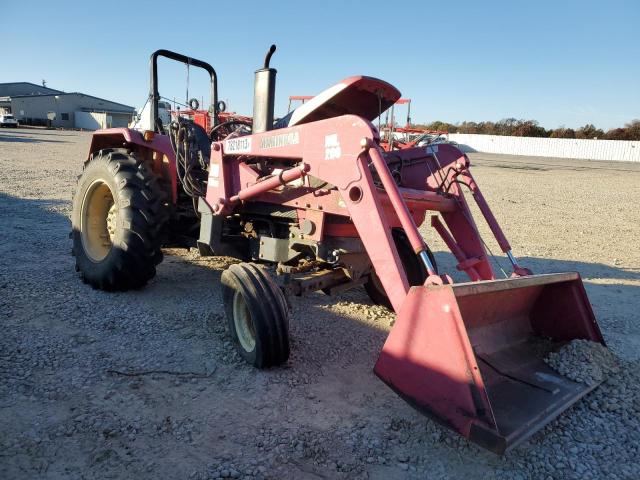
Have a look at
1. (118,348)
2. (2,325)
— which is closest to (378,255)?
(118,348)

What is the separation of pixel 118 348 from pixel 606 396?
3247 mm

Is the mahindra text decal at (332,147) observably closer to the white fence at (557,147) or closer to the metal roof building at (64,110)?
the white fence at (557,147)

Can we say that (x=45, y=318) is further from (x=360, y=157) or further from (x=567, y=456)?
(x=567, y=456)

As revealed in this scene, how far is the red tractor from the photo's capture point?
257 cm

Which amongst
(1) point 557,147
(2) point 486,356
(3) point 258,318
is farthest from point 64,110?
(2) point 486,356

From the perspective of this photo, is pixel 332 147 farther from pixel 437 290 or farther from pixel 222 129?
pixel 222 129

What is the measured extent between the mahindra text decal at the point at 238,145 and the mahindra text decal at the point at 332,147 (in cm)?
88

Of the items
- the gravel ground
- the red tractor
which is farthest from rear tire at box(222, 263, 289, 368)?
the gravel ground

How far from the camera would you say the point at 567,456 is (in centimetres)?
258

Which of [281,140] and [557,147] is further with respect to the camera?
[557,147]

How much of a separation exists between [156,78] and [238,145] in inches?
57.7

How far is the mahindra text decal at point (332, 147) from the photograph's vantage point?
10.7 feet

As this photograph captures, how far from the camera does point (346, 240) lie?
3773 mm

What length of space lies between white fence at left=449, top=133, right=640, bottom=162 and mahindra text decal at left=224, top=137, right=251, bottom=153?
38.1 m
